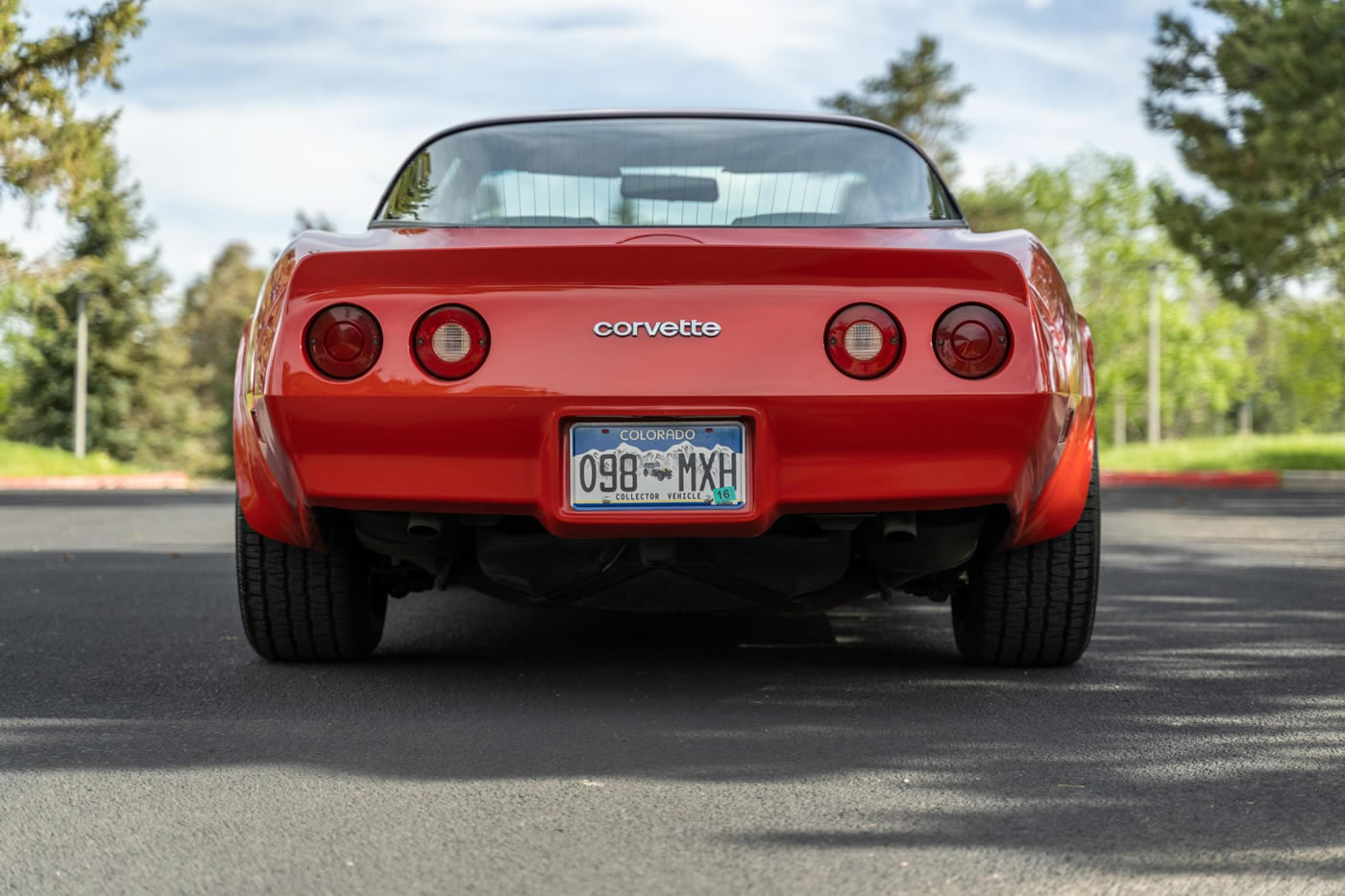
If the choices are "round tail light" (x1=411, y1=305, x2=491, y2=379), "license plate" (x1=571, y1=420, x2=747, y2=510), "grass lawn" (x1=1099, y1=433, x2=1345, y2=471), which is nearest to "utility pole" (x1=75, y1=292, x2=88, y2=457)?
"grass lawn" (x1=1099, y1=433, x2=1345, y2=471)

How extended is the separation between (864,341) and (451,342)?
3.11ft

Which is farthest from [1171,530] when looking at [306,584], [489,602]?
[306,584]

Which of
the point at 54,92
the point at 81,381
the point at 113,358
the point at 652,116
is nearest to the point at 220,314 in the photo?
the point at 113,358

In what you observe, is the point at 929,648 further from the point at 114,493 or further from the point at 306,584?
the point at 114,493

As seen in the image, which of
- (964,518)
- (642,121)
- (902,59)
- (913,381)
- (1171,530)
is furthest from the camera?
(902,59)

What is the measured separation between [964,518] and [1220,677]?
41.3 inches

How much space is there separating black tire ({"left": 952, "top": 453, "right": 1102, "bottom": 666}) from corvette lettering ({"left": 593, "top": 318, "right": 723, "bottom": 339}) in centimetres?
110

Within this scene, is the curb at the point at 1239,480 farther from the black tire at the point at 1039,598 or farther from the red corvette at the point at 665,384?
the red corvette at the point at 665,384

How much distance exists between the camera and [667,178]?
3.91m

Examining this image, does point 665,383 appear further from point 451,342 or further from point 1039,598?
point 1039,598

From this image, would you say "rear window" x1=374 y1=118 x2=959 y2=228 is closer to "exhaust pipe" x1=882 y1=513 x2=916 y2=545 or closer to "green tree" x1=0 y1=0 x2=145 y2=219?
"exhaust pipe" x1=882 y1=513 x2=916 y2=545

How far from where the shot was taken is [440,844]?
2379 millimetres

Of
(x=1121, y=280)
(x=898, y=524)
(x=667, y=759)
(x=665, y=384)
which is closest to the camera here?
(x=667, y=759)

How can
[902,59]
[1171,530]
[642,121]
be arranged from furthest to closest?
1. [902,59]
2. [1171,530]
3. [642,121]
